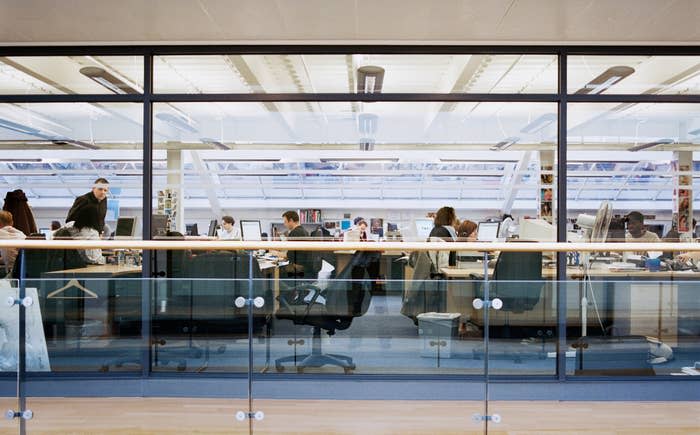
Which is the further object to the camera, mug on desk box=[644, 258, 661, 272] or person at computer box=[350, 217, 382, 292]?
mug on desk box=[644, 258, 661, 272]

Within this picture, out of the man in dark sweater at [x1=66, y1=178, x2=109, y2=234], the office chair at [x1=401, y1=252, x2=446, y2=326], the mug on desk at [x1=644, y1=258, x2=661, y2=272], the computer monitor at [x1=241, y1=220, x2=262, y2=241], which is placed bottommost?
the office chair at [x1=401, y1=252, x2=446, y2=326]

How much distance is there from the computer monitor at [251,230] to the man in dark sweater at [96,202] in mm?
2462

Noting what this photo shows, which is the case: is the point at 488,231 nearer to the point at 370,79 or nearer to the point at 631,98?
the point at 631,98

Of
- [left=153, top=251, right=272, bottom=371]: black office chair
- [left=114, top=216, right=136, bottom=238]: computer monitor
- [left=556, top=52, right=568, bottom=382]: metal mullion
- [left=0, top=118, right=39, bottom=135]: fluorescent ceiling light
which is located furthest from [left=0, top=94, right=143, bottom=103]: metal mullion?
[left=556, top=52, right=568, bottom=382]: metal mullion

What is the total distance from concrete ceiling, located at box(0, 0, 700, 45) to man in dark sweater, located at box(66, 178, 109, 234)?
140 centimetres

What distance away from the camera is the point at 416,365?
2.95 metres

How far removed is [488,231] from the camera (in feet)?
20.2

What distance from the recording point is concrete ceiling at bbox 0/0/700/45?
3062mm

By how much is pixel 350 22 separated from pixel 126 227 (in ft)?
11.7

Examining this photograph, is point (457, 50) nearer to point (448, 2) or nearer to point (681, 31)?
point (448, 2)

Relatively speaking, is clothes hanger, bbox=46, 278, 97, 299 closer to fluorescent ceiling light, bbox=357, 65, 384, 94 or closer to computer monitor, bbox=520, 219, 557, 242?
fluorescent ceiling light, bbox=357, 65, 384, 94

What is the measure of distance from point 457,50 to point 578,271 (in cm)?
186

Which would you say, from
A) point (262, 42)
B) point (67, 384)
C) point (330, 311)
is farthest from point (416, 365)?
point (262, 42)

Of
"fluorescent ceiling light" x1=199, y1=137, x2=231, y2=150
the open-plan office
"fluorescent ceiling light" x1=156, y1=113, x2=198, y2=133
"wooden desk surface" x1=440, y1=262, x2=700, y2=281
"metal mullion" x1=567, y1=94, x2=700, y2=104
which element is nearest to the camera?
the open-plan office
